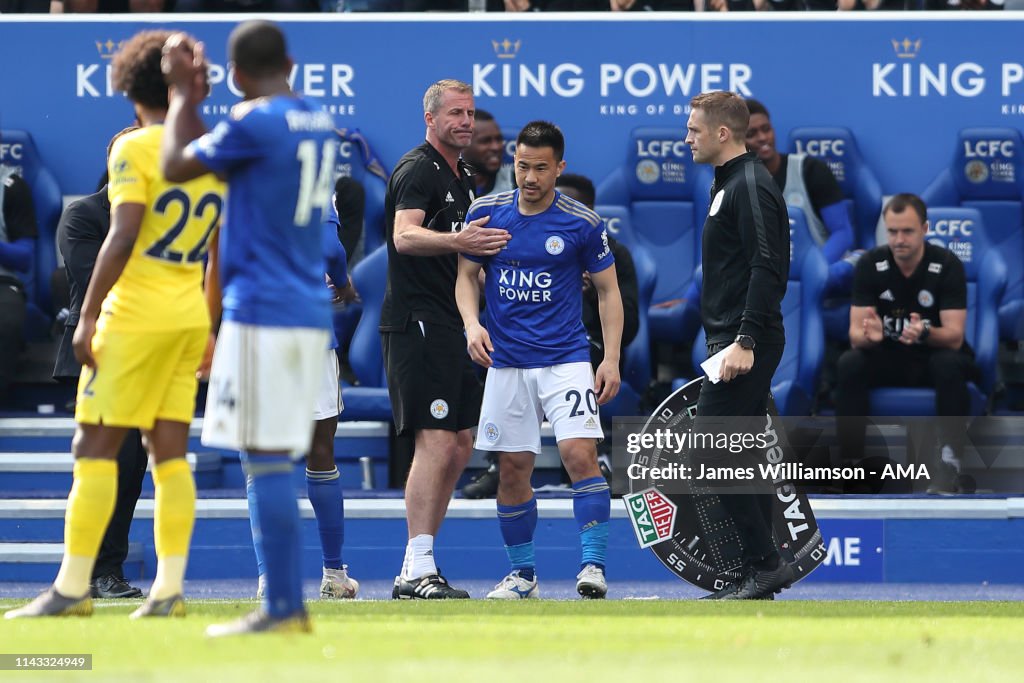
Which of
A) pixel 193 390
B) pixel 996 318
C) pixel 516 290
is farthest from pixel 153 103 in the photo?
pixel 996 318

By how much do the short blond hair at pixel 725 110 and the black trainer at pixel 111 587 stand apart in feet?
9.64

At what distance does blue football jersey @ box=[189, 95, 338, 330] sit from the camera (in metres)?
4.73

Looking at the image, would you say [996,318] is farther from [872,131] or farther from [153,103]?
[153,103]

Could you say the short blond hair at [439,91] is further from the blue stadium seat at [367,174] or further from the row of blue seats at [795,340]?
the blue stadium seat at [367,174]

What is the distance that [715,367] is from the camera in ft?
22.0

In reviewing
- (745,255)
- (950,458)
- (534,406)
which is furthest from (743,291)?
(950,458)

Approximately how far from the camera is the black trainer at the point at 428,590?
697 centimetres

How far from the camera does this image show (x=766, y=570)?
6.84 metres

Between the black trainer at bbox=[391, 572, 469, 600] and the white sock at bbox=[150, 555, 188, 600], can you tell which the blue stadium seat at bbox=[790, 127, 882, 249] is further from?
the white sock at bbox=[150, 555, 188, 600]

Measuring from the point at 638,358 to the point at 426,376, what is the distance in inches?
102

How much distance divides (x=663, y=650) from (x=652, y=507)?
8.58 ft

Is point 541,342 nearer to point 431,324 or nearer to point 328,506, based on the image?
point 431,324

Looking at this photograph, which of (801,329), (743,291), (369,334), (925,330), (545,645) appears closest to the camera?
(545,645)

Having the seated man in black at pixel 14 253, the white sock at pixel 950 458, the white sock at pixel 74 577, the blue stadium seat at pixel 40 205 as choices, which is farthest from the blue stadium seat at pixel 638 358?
the white sock at pixel 74 577
